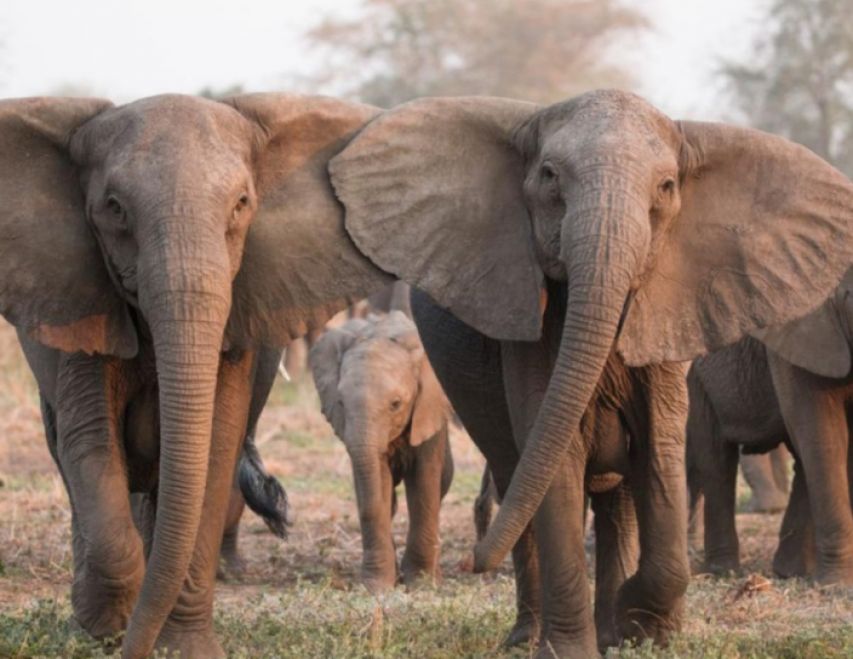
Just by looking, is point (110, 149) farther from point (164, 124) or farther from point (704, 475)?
point (704, 475)

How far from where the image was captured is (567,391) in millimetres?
5797

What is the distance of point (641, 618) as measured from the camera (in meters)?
6.60

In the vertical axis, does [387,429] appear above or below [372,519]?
above

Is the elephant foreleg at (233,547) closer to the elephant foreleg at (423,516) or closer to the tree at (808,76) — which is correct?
the elephant foreleg at (423,516)

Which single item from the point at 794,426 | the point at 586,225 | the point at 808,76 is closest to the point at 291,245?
the point at 586,225

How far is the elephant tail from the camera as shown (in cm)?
998

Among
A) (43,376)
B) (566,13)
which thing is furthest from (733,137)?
(566,13)

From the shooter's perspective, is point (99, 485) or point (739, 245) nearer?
point (99, 485)

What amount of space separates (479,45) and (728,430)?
2630 centimetres

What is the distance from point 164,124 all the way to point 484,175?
3.66 ft

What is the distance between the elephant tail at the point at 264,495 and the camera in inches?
393

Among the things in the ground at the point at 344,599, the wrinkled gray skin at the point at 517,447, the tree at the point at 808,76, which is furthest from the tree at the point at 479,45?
the wrinkled gray skin at the point at 517,447

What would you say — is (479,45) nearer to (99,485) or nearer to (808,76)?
(808,76)

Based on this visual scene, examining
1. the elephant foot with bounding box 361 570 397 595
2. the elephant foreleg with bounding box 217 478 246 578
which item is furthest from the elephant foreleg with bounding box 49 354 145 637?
the elephant foreleg with bounding box 217 478 246 578
